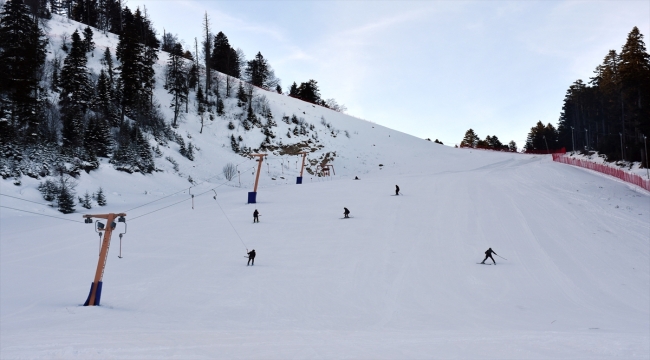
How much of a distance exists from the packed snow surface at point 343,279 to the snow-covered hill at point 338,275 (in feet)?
0.35

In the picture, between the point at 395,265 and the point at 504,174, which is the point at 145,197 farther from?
the point at 504,174

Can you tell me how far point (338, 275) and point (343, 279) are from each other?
0.56 metres

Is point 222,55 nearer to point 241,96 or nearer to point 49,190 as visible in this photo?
point 241,96

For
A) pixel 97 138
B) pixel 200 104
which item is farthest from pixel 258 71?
pixel 97 138

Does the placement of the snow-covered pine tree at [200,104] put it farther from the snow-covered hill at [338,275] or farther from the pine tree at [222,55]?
the snow-covered hill at [338,275]

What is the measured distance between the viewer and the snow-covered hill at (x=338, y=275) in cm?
1048

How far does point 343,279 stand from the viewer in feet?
61.1

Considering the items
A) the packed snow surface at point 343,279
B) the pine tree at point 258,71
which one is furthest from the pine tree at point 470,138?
the packed snow surface at point 343,279

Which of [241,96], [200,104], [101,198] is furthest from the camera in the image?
[241,96]

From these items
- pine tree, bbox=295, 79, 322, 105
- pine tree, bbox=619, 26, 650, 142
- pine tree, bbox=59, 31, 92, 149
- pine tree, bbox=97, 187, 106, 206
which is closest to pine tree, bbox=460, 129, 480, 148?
pine tree, bbox=295, 79, 322, 105

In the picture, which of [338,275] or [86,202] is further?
[86,202]

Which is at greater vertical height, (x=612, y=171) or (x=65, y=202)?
(x=612, y=171)

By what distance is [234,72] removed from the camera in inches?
3725

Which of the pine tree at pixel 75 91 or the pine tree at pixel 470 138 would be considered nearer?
the pine tree at pixel 75 91
